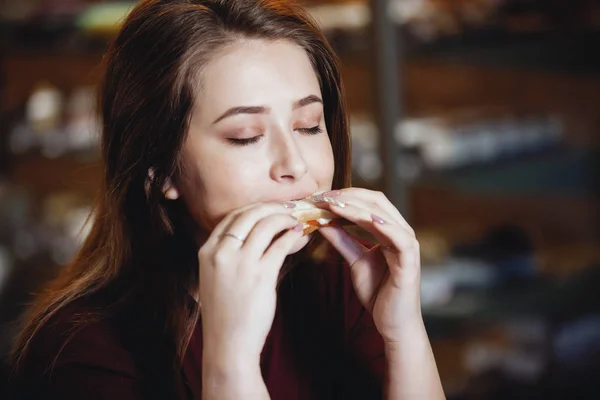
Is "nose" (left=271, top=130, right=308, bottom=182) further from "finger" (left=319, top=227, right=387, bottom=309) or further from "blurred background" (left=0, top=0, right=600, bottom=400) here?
"blurred background" (left=0, top=0, right=600, bottom=400)

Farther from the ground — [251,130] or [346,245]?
Result: [251,130]

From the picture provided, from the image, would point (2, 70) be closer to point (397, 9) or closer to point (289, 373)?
point (397, 9)

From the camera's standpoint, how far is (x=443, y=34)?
282cm

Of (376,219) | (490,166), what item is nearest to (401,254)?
(376,219)

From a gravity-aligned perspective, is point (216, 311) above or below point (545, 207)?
above

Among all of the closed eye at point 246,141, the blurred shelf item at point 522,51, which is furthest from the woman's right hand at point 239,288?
the blurred shelf item at point 522,51

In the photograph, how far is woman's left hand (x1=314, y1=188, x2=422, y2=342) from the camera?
119 cm

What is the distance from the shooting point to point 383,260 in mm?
1308

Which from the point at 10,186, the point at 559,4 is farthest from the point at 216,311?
the point at 10,186

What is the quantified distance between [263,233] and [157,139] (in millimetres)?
251

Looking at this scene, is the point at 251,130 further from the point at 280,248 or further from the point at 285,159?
the point at 280,248

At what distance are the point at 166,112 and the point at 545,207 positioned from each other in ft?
7.13

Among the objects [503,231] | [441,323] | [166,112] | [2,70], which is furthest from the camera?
[2,70]

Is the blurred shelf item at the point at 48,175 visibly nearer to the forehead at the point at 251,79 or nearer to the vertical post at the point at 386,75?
the vertical post at the point at 386,75
